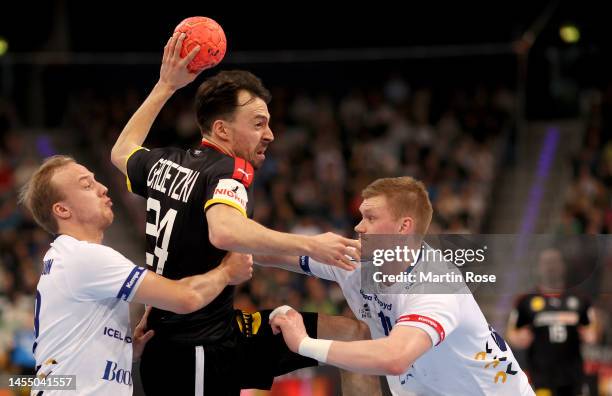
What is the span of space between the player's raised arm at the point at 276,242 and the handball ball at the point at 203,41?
117 cm

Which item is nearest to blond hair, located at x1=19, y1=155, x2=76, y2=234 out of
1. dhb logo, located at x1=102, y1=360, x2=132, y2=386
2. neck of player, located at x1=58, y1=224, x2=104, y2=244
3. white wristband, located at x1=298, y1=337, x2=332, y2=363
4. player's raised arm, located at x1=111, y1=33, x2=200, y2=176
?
neck of player, located at x1=58, y1=224, x2=104, y2=244

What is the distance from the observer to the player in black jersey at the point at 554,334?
945cm

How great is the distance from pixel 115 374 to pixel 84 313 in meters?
0.39

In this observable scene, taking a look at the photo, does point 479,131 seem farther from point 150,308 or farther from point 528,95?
point 150,308

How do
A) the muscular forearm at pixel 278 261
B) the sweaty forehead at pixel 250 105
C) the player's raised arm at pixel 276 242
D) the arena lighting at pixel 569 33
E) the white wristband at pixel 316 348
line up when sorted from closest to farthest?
the player's raised arm at pixel 276 242, the white wristband at pixel 316 348, the sweaty forehead at pixel 250 105, the muscular forearm at pixel 278 261, the arena lighting at pixel 569 33

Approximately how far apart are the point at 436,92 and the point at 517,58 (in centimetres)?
204

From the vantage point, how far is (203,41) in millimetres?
5211

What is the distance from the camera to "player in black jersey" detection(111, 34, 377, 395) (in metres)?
4.86

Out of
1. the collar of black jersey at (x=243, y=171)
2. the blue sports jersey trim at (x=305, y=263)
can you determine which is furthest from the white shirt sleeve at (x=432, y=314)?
the collar of black jersey at (x=243, y=171)

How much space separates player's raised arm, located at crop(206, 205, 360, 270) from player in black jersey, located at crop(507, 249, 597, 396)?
5.41 meters

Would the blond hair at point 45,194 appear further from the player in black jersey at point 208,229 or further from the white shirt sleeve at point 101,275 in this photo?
the player in black jersey at point 208,229

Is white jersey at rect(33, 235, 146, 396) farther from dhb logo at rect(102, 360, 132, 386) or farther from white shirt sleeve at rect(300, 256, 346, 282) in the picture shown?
white shirt sleeve at rect(300, 256, 346, 282)

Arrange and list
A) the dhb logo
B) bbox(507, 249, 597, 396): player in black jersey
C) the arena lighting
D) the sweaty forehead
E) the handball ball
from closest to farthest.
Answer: the dhb logo < the sweaty forehead < the handball ball < bbox(507, 249, 597, 396): player in black jersey < the arena lighting

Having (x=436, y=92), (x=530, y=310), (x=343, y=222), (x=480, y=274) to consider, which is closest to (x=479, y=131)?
(x=436, y=92)
